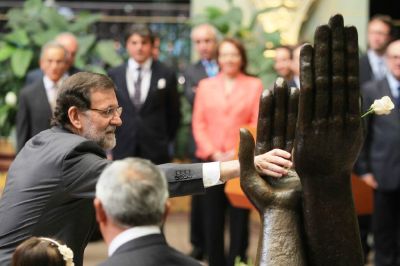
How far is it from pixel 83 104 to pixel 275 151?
0.90 meters

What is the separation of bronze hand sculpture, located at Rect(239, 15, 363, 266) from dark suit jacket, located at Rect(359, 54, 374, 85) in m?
4.75

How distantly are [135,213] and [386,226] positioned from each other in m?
5.58

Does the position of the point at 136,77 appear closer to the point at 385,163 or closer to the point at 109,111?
the point at 385,163

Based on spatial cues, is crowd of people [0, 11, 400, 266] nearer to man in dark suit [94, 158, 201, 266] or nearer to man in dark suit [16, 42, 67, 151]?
man in dark suit [16, 42, 67, 151]

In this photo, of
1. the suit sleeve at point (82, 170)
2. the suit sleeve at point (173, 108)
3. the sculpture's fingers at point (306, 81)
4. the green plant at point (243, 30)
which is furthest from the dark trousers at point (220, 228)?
the sculpture's fingers at point (306, 81)

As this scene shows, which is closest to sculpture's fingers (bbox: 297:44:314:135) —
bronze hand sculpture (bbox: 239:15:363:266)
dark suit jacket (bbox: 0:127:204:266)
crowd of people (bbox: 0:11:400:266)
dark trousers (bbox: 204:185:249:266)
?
bronze hand sculpture (bbox: 239:15:363:266)

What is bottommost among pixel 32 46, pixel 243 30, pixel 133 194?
pixel 133 194

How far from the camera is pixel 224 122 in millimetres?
8562

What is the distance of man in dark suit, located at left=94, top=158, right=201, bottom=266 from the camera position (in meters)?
3.29

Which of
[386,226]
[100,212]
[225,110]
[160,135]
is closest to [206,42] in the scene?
[160,135]

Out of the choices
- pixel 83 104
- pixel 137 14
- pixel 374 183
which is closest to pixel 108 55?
pixel 137 14

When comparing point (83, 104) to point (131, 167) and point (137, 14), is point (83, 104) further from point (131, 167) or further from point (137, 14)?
point (137, 14)

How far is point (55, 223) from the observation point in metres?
4.64

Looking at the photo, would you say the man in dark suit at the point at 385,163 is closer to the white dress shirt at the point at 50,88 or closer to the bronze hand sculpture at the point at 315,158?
the white dress shirt at the point at 50,88
